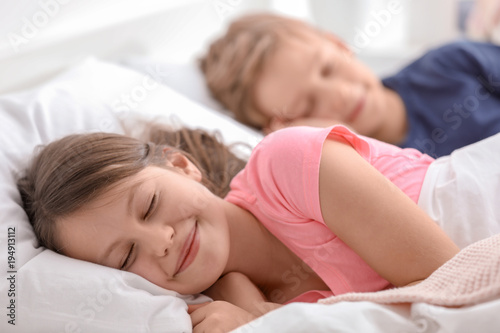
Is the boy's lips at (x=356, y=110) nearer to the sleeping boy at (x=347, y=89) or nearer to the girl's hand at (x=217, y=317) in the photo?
the sleeping boy at (x=347, y=89)

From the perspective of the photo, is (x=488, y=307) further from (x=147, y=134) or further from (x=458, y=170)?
(x=147, y=134)

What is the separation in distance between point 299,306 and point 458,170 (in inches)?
16.2

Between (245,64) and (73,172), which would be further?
(245,64)

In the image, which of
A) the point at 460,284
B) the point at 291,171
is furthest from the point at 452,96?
the point at 460,284

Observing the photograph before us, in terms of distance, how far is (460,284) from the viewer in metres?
0.67

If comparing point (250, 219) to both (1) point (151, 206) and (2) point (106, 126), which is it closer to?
(1) point (151, 206)

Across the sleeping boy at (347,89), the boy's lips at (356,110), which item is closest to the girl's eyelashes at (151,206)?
the sleeping boy at (347,89)

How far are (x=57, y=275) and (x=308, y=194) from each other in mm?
390

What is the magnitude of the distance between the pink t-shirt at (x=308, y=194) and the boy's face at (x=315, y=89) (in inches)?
22.6

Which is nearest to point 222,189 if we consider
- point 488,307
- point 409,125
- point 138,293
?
point 138,293

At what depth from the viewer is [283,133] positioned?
0.90 m

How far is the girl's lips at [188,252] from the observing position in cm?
85

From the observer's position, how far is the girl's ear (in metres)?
0.98

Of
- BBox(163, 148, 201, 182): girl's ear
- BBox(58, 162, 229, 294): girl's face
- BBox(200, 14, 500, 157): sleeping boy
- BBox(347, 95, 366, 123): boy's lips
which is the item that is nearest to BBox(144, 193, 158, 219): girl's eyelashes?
BBox(58, 162, 229, 294): girl's face
